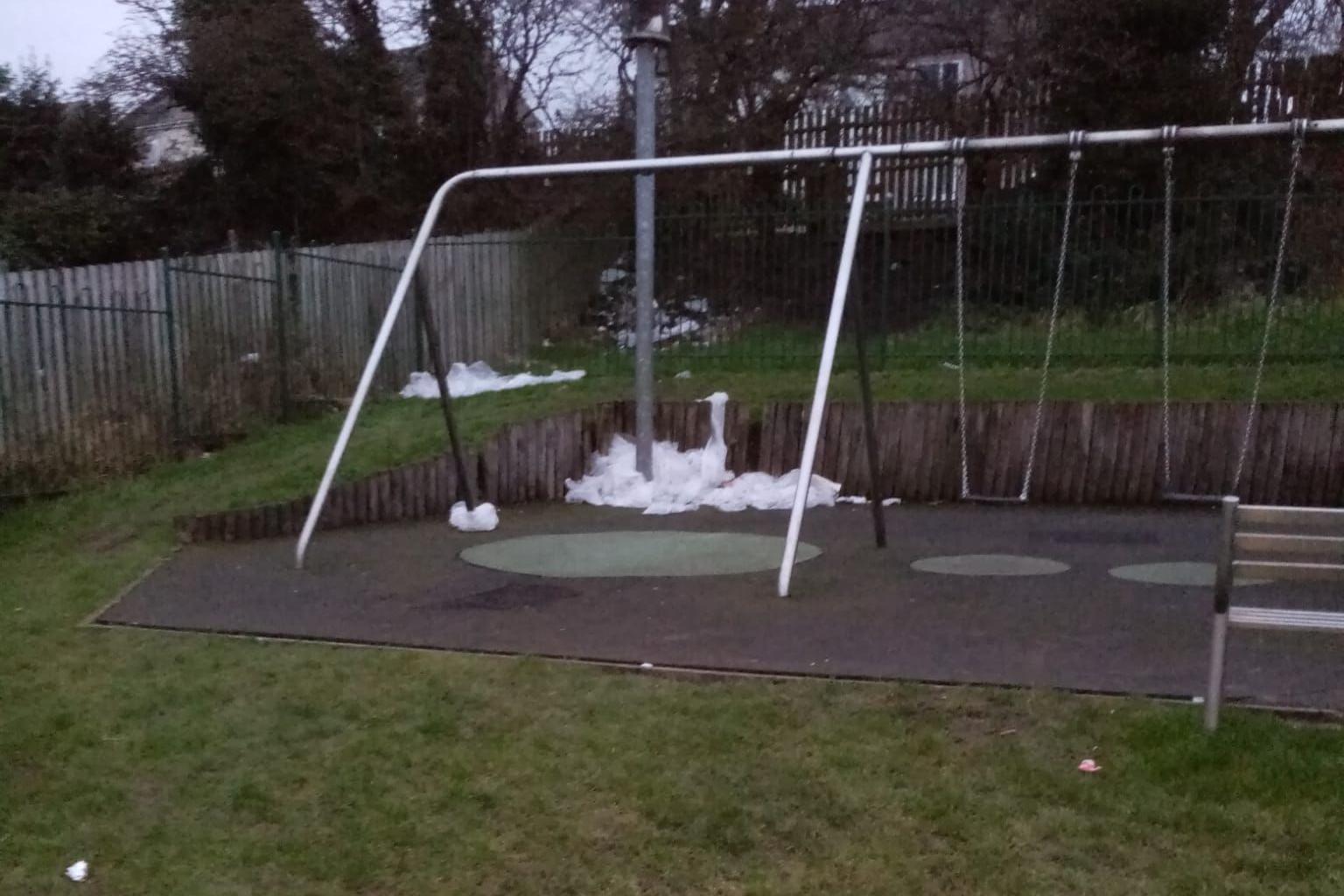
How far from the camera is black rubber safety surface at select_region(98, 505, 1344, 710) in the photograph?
13.0 feet

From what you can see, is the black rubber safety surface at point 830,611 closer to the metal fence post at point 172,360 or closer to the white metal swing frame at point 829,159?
the white metal swing frame at point 829,159

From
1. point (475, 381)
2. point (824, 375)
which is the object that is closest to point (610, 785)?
point (824, 375)

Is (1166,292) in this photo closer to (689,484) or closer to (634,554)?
(689,484)

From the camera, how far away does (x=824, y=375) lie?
5156mm

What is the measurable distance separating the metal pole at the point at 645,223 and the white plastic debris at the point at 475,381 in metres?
2.06

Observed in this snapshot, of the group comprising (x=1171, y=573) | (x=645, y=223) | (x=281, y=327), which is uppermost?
(x=645, y=223)

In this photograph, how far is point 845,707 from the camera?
361cm

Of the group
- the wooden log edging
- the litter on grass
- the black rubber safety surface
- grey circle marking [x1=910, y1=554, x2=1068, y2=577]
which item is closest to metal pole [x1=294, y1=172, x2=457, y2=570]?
the black rubber safety surface

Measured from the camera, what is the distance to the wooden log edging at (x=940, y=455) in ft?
23.9

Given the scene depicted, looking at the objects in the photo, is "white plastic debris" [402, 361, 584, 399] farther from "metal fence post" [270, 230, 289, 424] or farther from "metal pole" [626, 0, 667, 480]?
"metal pole" [626, 0, 667, 480]

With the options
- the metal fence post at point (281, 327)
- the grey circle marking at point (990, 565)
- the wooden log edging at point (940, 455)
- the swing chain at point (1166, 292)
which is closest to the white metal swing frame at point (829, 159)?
the swing chain at point (1166, 292)

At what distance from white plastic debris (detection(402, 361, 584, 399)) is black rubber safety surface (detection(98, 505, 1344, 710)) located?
3.47 m

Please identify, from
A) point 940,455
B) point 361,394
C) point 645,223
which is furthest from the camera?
point 940,455

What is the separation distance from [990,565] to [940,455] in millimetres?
2289
